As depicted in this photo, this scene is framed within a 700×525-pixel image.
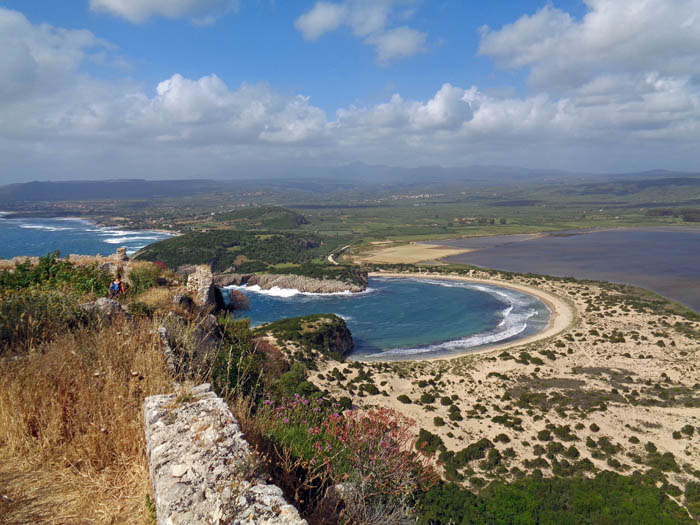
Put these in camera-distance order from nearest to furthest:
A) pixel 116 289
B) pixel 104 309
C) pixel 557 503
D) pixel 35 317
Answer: pixel 35 317
pixel 104 309
pixel 116 289
pixel 557 503

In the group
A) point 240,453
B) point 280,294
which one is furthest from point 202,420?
point 280,294

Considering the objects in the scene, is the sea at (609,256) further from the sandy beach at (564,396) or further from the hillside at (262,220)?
the hillside at (262,220)

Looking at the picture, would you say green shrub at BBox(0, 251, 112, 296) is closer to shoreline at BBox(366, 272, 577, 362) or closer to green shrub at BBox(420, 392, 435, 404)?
green shrub at BBox(420, 392, 435, 404)

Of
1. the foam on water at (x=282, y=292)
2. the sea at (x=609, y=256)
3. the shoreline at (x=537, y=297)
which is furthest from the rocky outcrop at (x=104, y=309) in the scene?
the sea at (x=609, y=256)

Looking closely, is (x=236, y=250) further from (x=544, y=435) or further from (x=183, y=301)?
(x=183, y=301)

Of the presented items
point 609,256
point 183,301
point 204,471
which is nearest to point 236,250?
point 183,301

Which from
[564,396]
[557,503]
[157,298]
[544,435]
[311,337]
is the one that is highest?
[157,298]
